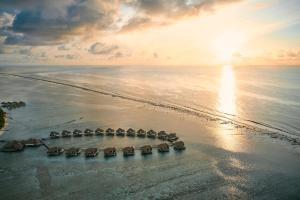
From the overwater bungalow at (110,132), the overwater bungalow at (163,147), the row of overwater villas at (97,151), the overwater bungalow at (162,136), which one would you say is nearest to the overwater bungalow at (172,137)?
the overwater bungalow at (162,136)

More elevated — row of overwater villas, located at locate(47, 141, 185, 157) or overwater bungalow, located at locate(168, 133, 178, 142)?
overwater bungalow, located at locate(168, 133, 178, 142)

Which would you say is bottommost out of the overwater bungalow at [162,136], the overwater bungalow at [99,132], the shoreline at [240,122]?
the overwater bungalow at [99,132]

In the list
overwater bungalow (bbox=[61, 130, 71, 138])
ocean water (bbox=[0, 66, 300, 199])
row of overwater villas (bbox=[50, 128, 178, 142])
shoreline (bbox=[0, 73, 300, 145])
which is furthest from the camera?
shoreline (bbox=[0, 73, 300, 145])

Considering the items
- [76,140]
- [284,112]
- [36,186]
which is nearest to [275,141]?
[284,112]

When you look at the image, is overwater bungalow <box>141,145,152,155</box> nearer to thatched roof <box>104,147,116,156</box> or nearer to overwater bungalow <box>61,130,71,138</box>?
thatched roof <box>104,147,116,156</box>

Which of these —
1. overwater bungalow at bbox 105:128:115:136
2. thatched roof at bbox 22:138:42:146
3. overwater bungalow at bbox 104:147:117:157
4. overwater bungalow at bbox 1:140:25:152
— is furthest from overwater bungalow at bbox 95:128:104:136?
overwater bungalow at bbox 1:140:25:152

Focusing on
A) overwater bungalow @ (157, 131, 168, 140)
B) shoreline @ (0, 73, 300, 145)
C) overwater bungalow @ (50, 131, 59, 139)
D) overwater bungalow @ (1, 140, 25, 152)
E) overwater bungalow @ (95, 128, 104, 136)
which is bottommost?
overwater bungalow @ (1, 140, 25, 152)

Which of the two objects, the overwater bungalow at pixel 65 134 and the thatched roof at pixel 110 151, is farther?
the overwater bungalow at pixel 65 134

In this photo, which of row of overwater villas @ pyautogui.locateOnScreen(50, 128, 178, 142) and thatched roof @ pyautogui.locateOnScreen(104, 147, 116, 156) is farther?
row of overwater villas @ pyautogui.locateOnScreen(50, 128, 178, 142)

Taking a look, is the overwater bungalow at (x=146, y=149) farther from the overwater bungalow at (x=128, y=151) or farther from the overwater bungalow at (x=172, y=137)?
the overwater bungalow at (x=172, y=137)

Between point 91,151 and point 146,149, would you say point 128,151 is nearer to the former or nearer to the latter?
point 146,149

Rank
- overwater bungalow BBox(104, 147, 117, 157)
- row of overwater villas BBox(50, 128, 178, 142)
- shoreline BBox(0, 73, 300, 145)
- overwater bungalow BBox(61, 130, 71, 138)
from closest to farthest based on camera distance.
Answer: overwater bungalow BBox(104, 147, 117, 157)
row of overwater villas BBox(50, 128, 178, 142)
overwater bungalow BBox(61, 130, 71, 138)
shoreline BBox(0, 73, 300, 145)
